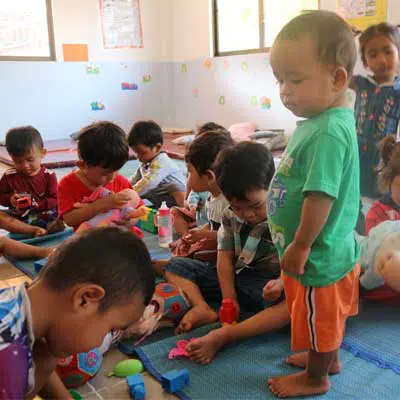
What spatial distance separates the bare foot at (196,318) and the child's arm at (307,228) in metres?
0.48

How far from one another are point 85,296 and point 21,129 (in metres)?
1.69

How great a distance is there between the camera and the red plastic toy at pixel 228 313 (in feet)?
4.68

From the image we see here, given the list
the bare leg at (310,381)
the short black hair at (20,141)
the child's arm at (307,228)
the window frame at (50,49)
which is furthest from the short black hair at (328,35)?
the window frame at (50,49)

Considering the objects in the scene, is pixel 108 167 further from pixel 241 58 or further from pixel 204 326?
pixel 241 58

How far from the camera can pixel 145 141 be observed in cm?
248

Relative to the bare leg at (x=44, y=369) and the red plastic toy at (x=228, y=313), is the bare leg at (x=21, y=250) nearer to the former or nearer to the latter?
the red plastic toy at (x=228, y=313)

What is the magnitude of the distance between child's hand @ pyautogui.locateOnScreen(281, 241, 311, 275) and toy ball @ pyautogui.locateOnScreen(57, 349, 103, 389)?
1.75ft

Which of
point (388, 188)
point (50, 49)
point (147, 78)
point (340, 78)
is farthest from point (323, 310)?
point (147, 78)

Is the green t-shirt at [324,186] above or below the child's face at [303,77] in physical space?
below

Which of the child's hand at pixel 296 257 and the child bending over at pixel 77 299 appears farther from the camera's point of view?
the child's hand at pixel 296 257

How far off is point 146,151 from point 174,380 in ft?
5.01

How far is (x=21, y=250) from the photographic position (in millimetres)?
2059

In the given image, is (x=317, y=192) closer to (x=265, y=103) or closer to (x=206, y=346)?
(x=206, y=346)

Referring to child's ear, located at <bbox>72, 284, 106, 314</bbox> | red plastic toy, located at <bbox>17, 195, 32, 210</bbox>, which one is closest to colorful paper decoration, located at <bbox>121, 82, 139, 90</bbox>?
red plastic toy, located at <bbox>17, 195, 32, 210</bbox>
